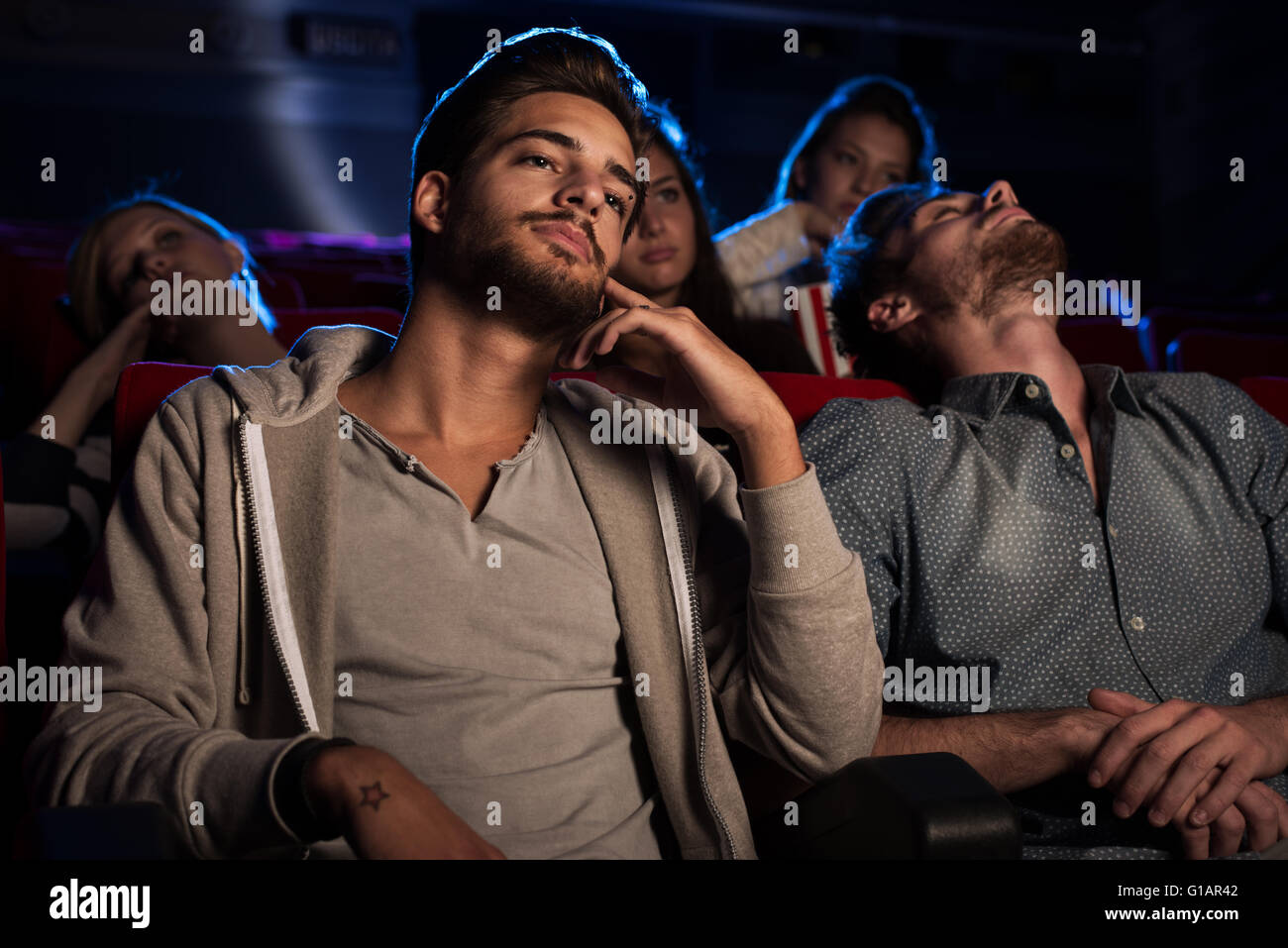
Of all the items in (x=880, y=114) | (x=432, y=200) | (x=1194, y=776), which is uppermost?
(x=880, y=114)

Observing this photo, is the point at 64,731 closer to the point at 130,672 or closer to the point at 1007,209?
the point at 130,672

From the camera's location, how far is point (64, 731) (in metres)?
0.73

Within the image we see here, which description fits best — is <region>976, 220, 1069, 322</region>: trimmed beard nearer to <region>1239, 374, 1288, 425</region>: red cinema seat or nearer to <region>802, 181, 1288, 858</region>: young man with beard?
<region>802, 181, 1288, 858</region>: young man with beard

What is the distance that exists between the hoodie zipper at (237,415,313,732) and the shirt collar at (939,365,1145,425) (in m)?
0.73

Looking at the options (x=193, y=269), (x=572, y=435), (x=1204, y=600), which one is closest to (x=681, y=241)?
(x=193, y=269)

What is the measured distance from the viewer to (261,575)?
82 cm

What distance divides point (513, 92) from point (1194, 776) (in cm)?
83

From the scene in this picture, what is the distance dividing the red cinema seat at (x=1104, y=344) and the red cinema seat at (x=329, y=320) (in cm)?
114

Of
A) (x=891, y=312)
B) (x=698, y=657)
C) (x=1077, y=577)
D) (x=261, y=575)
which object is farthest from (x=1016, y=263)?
(x=261, y=575)

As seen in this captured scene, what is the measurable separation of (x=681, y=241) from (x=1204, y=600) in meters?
1.02

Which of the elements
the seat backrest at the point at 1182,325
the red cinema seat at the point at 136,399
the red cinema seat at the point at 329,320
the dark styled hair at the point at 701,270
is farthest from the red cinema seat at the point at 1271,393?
the red cinema seat at the point at 136,399

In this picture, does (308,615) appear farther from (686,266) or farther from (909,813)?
(686,266)

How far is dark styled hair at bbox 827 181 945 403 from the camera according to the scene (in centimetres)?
137

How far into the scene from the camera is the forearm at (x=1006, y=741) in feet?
2.91
